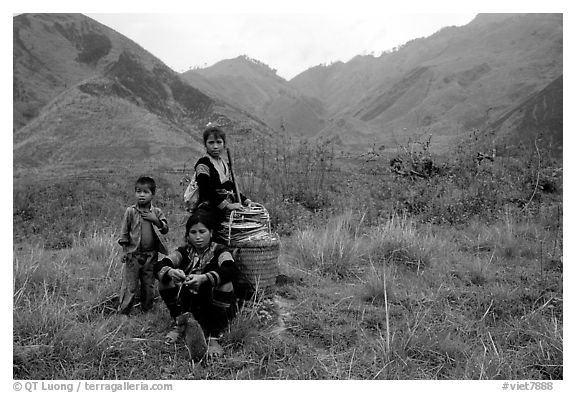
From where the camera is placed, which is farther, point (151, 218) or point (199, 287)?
point (151, 218)

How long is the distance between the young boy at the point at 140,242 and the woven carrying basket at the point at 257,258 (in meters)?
0.66

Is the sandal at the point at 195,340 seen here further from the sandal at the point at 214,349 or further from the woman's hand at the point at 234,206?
the woman's hand at the point at 234,206

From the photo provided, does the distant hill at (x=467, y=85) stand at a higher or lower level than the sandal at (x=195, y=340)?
higher

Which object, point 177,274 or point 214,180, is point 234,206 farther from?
point 177,274

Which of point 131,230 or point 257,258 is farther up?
point 131,230

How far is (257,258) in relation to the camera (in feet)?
11.9

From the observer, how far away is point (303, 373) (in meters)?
2.83

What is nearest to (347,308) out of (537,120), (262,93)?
(537,120)

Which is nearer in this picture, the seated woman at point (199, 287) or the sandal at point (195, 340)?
the sandal at point (195, 340)

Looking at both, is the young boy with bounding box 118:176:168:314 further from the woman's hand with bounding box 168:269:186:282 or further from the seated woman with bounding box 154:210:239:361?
the woman's hand with bounding box 168:269:186:282

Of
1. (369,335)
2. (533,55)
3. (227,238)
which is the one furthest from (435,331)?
(533,55)

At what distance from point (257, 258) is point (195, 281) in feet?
2.60

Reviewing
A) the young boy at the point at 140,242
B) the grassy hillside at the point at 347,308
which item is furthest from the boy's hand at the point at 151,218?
the grassy hillside at the point at 347,308

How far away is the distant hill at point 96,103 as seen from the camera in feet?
47.2
